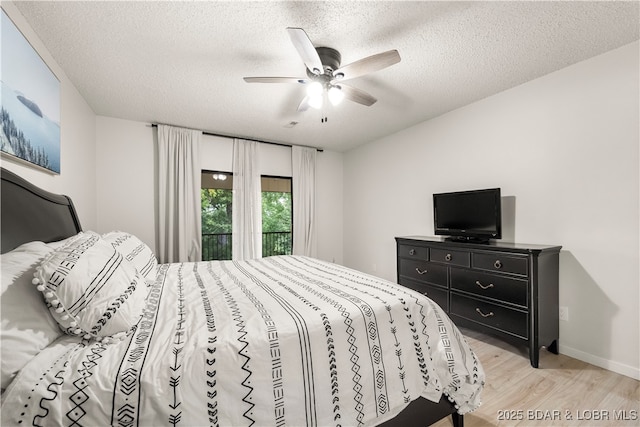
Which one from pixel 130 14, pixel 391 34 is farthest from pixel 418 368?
pixel 130 14

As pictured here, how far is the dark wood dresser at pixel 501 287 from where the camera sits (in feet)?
7.16

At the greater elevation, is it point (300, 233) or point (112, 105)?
point (112, 105)

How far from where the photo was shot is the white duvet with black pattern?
0.86 metres

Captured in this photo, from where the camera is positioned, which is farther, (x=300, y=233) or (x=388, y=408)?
(x=300, y=233)

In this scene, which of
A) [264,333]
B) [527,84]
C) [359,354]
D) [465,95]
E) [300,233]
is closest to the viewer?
[264,333]

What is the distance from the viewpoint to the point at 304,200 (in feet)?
15.7

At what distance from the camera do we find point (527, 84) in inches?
103

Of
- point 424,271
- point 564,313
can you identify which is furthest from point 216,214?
point 564,313

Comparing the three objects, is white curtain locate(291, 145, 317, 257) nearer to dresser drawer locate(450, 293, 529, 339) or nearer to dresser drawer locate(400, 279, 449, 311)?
dresser drawer locate(400, 279, 449, 311)

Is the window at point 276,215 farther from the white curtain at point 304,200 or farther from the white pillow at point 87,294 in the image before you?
the white pillow at point 87,294

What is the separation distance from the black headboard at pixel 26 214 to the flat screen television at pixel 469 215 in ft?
11.3

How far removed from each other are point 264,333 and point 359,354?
456mm

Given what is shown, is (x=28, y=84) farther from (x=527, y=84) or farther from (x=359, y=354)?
(x=527, y=84)

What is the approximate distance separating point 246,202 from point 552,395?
3.95 m
